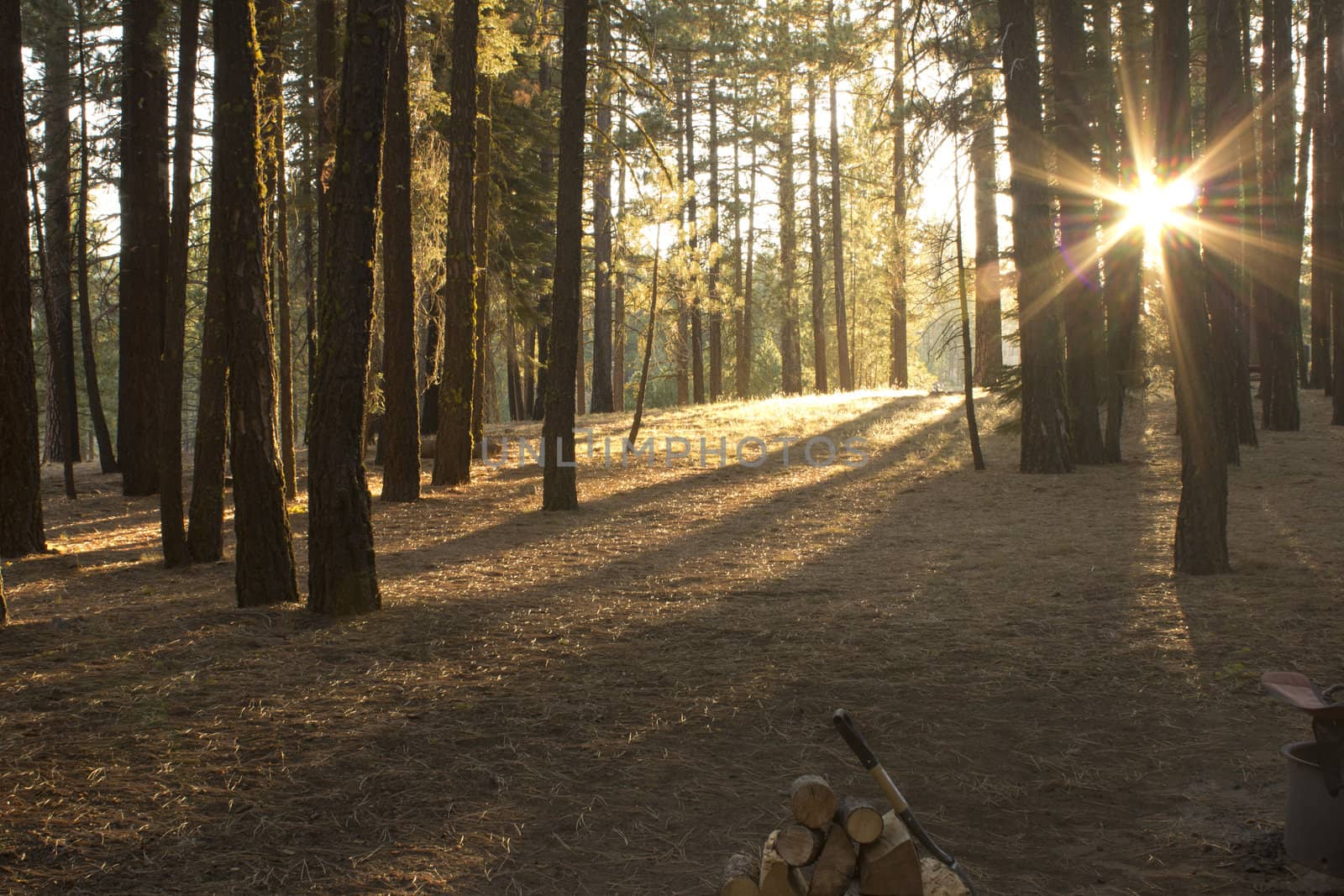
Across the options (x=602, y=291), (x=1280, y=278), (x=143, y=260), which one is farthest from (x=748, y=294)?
(x=143, y=260)

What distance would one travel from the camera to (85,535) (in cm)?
1238

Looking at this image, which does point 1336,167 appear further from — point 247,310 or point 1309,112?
point 247,310

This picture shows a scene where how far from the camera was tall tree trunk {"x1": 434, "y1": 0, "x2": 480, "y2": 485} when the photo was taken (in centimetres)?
1520

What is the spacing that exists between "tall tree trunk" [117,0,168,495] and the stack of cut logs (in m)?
12.5

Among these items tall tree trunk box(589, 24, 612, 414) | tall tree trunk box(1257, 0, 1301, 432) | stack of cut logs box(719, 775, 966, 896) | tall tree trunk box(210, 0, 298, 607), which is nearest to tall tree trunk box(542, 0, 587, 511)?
tall tree trunk box(210, 0, 298, 607)

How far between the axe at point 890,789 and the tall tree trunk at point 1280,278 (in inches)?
731

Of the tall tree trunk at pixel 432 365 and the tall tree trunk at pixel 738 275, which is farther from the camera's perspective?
the tall tree trunk at pixel 738 275

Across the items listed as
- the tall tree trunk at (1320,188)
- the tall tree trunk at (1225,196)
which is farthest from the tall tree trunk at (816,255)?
the tall tree trunk at (1225,196)

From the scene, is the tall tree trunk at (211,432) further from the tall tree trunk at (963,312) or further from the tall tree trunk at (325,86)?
the tall tree trunk at (963,312)

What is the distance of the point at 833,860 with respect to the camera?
3.88 m

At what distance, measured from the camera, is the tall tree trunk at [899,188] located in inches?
677

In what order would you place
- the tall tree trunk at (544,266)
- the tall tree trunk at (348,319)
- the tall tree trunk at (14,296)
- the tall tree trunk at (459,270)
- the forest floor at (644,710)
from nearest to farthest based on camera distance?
1. the forest floor at (644,710)
2. the tall tree trunk at (348,319)
3. the tall tree trunk at (14,296)
4. the tall tree trunk at (459,270)
5. the tall tree trunk at (544,266)

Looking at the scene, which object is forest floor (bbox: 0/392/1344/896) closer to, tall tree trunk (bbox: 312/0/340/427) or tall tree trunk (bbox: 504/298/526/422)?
tall tree trunk (bbox: 312/0/340/427)

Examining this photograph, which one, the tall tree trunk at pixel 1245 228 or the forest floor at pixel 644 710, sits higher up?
the tall tree trunk at pixel 1245 228
